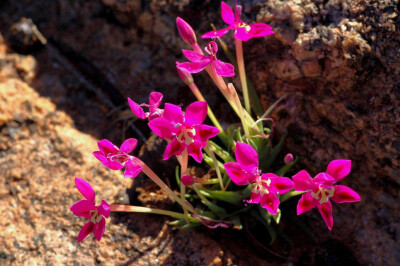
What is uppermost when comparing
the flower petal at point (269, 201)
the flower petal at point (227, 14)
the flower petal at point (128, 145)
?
the flower petal at point (227, 14)

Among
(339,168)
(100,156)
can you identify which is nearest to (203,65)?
(100,156)

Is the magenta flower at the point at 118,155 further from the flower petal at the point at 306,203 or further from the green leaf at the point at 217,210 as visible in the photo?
the flower petal at the point at 306,203

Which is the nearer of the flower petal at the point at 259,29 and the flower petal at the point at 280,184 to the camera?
the flower petal at the point at 280,184

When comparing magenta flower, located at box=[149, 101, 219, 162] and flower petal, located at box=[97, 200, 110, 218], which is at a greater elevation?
magenta flower, located at box=[149, 101, 219, 162]

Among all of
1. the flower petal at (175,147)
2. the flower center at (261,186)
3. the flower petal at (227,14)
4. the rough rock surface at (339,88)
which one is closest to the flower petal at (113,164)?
the flower petal at (175,147)

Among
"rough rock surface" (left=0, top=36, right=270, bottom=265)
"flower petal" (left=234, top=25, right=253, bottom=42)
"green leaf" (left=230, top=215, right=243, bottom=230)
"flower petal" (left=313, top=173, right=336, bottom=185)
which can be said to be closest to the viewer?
"flower petal" (left=313, top=173, right=336, bottom=185)

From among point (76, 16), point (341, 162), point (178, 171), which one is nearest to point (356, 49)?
point (341, 162)

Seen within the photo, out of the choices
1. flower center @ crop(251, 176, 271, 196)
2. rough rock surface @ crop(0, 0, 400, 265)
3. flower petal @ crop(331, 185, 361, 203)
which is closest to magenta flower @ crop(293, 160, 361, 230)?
flower petal @ crop(331, 185, 361, 203)

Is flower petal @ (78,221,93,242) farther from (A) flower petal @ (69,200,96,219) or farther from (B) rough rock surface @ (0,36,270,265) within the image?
(B) rough rock surface @ (0,36,270,265)

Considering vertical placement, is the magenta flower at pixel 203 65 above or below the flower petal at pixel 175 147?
above
